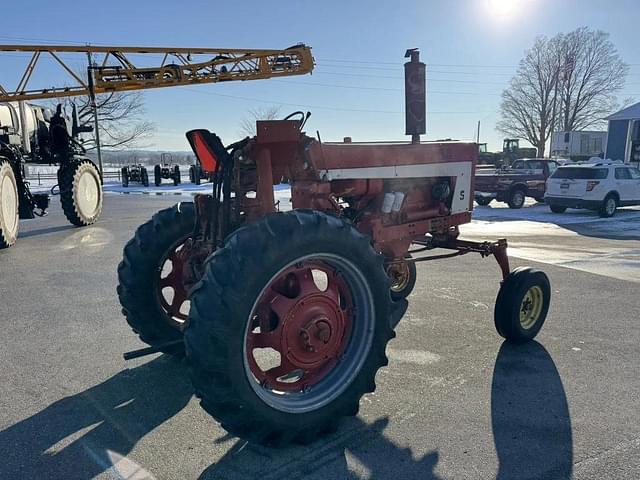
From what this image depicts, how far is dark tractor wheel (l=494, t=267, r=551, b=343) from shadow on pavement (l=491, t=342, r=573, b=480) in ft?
0.64

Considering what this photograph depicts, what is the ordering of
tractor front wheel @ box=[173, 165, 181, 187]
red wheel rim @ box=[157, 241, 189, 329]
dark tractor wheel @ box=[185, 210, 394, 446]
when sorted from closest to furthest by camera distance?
dark tractor wheel @ box=[185, 210, 394, 446] → red wheel rim @ box=[157, 241, 189, 329] → tractor front wheel @ box=[173, 165, 181, 187]

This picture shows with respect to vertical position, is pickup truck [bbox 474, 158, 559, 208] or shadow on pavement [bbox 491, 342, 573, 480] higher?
pickup truck [bbox 474, 158, 559, 208]

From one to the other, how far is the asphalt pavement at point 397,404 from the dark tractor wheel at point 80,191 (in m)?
6.09

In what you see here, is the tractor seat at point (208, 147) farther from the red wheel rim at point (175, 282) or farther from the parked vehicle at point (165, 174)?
the parked vehicle at point (165, 174)

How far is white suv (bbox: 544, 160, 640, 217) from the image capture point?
14922 millimetres

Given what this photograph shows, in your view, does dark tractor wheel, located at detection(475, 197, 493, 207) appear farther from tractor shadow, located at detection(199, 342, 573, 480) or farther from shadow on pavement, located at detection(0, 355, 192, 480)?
shadow on pavement, located at detection(0, 355, 192, 480)

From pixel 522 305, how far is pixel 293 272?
7.89 feet

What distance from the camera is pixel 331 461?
2.63 m

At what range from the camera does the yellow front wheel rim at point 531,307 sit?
4379 millimetres

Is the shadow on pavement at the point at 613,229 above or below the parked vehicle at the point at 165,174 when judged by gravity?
below

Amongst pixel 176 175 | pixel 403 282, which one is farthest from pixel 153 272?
pixel 176 175

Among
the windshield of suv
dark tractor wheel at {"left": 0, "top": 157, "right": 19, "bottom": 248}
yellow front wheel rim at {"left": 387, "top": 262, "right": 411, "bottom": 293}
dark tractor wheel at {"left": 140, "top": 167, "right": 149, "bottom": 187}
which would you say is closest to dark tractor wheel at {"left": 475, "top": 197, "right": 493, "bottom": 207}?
the windshield of suv

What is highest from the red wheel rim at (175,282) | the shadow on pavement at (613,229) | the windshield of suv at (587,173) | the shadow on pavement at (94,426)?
the windshield of suv at (587,173)

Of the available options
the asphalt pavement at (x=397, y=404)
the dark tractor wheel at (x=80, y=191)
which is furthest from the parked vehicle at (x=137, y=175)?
the asphalt pavement at (x=397, y=404)
